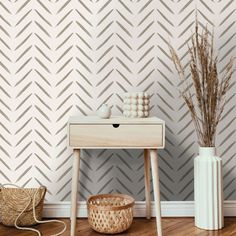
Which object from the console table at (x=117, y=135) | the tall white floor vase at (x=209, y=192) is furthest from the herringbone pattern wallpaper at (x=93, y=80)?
the console table at (x=117, y=135)

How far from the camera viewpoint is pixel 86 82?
2.71 m

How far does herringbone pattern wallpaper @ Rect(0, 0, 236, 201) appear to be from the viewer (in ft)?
8.80

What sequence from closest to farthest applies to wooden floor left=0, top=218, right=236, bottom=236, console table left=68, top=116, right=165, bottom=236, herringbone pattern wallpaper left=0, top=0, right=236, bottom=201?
console table left=68, top=116, right=165, bottom=236, wooden floor left=0, top=218, right=236, bottom=236, herringbone pattern wallpaper left=0, top=0, right=236, bottom=201

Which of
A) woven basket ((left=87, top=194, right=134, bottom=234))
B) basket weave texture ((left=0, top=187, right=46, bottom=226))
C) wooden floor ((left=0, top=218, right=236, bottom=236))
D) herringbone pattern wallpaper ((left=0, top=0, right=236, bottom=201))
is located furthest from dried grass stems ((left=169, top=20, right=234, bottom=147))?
basket weave texture ((left=0, top=187, right=46, bottom=226))

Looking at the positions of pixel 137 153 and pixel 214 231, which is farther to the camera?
pixel 137 153

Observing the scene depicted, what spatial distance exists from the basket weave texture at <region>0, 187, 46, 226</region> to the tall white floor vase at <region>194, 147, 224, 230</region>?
93cm

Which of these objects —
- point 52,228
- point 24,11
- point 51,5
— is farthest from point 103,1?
point 52,228

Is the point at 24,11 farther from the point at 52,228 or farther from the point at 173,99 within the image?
the point at 52,228

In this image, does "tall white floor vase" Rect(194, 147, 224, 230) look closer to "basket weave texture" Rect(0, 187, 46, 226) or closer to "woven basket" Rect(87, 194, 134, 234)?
"woven basket" Rect(87, 194, 134, 234)

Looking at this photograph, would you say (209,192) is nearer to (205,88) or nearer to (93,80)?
(205,88)

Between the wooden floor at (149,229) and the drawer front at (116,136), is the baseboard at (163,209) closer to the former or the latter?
the wooden floor at (149,229)

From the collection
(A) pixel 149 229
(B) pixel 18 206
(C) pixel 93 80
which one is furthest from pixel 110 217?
(C) pixel 93 80

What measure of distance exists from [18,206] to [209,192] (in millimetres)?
1105

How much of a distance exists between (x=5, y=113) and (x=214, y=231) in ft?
4.77
